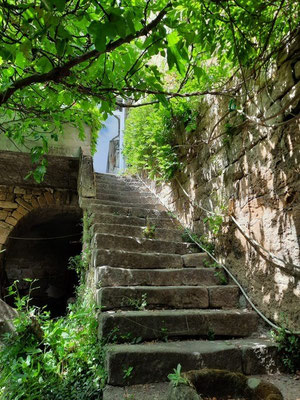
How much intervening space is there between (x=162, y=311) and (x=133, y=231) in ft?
4.09

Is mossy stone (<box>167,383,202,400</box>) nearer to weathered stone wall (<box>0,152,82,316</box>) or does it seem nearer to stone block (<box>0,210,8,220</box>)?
weathered stone wall (<box>0,152,82,316</box>)

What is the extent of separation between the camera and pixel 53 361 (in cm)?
182

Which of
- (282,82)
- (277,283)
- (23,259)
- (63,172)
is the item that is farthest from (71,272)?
(282,82)

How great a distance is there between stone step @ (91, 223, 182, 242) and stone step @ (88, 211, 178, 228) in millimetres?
214

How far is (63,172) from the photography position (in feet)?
14.2

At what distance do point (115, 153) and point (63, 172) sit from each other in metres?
6.36

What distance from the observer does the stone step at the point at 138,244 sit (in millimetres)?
2846

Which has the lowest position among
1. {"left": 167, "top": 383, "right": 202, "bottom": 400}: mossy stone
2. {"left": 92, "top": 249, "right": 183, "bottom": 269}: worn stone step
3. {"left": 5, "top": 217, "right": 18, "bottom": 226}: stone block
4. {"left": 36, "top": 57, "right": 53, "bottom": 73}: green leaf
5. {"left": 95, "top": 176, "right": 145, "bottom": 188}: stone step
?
{"left": 167, "top": 383, "right": 202, "bottom": 400}: mossy stone

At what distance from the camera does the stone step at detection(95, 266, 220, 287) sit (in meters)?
2.41

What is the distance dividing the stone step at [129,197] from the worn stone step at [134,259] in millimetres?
1821

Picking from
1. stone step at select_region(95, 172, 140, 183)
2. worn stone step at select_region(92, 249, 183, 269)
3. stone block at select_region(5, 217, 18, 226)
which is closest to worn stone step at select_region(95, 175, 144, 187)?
stone step at select_region(95, 172, 140, 183)

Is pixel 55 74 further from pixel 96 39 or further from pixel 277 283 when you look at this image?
pixel 277 283

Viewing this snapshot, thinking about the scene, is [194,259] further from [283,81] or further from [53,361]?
[283,81]

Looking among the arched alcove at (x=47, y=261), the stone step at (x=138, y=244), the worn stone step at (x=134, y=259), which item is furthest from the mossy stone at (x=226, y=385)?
the arched alcove at (x=47, y=261)
